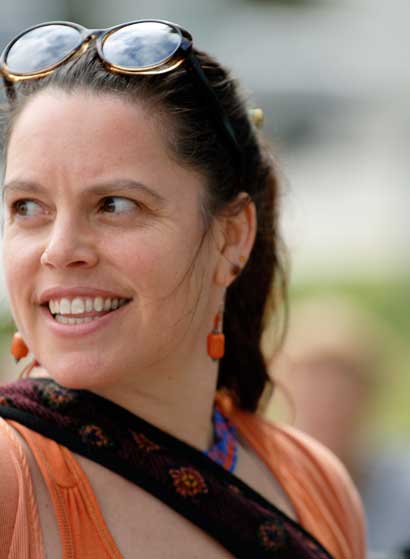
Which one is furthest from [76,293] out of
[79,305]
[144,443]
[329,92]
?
[329,92]

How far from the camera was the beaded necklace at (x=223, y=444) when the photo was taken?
2170 millimetres

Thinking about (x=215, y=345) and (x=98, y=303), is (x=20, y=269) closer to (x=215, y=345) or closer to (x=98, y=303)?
(x=98, y=303)

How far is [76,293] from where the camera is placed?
1842 millimetres

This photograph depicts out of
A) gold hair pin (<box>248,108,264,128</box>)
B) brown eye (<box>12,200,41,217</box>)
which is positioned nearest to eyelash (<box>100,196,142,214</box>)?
brown eye (<box>12,200,41,217</box>)

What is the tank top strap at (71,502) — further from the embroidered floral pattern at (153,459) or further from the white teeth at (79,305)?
the white teeth at (79,305)

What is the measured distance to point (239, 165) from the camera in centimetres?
214

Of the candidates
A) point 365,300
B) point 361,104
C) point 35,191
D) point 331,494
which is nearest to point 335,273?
point 365,300

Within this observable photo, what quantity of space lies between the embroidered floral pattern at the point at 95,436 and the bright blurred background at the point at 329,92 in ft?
29.2

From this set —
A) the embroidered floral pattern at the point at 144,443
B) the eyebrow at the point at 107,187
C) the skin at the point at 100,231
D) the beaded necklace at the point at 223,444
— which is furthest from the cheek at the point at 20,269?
the beaded necklace at the point at 223,444

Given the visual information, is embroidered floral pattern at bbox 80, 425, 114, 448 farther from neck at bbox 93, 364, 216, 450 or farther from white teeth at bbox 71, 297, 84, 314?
white teeth at bbox 71, 297, 84, 314

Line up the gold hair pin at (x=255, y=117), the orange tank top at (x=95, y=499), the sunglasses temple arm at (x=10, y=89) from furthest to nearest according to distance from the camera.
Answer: the gold hair pin at (x=255, y=117) < the sunglasses temple arm at (x=10, y=89) < the orange tank top at (x=95, y=499)

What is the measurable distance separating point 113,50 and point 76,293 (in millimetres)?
523

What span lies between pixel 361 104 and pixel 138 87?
13.1m

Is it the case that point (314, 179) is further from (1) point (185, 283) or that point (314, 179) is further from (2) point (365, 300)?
(1) point (185, 283)
